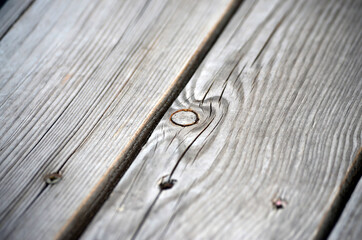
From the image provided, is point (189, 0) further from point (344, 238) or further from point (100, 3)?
point (344, 238)

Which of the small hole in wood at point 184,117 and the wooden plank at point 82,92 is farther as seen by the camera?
the small hole in wood at point 184,117

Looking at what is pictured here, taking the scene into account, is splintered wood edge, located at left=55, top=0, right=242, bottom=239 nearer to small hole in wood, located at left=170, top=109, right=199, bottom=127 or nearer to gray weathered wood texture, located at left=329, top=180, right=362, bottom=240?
small hole in wood, located at left=170, top=109, right=199, bottom=127

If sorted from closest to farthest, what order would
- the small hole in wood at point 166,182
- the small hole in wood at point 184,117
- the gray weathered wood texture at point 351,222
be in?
1. the gray weathered wood texture at point 351,222
2. the small hole in wood at point 166,182
3. the small hole in wood at point 184,117

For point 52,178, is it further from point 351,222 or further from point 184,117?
point 351,222

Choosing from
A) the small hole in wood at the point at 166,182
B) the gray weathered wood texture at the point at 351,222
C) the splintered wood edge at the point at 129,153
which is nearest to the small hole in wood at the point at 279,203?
the gray weathered wood texture at the point at 351,222

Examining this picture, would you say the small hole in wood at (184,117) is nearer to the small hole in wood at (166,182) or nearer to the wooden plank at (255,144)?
the wooden plank at (255,144)
